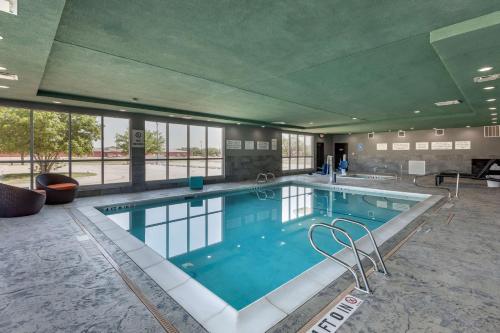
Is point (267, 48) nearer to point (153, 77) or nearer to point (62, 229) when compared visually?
point (153, 77)

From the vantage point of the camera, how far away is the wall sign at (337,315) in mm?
1851

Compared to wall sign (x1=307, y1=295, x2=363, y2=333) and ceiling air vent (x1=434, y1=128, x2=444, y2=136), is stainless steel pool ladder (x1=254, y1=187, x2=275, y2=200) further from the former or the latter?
ceiling air vent (x1=434, y1=128, x2=444, y2=136)

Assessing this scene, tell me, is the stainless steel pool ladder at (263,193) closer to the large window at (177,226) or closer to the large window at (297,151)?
the large window at (177,226)

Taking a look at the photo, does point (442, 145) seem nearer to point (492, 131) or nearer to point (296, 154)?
point (492, 131)

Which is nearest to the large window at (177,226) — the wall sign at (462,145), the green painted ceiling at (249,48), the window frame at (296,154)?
the green painted ceiling at (249,48)

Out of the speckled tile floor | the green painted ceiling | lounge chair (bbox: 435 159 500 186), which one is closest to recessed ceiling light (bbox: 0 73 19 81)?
the green painted ceiling

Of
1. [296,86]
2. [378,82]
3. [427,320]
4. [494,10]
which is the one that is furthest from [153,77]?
[427,320]

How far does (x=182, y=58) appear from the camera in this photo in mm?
3633

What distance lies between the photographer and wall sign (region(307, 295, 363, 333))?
6.07 feet

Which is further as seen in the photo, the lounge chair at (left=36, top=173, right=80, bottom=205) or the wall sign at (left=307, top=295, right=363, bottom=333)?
the lounge chair at (left=36, top=173, right=80, bottom=205)

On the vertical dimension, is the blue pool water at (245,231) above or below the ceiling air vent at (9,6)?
below

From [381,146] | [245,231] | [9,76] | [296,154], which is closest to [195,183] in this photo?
[245,231]

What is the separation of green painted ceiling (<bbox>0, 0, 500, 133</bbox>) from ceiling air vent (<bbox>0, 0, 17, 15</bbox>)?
0.05m

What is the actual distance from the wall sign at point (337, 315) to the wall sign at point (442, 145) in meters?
15.0
